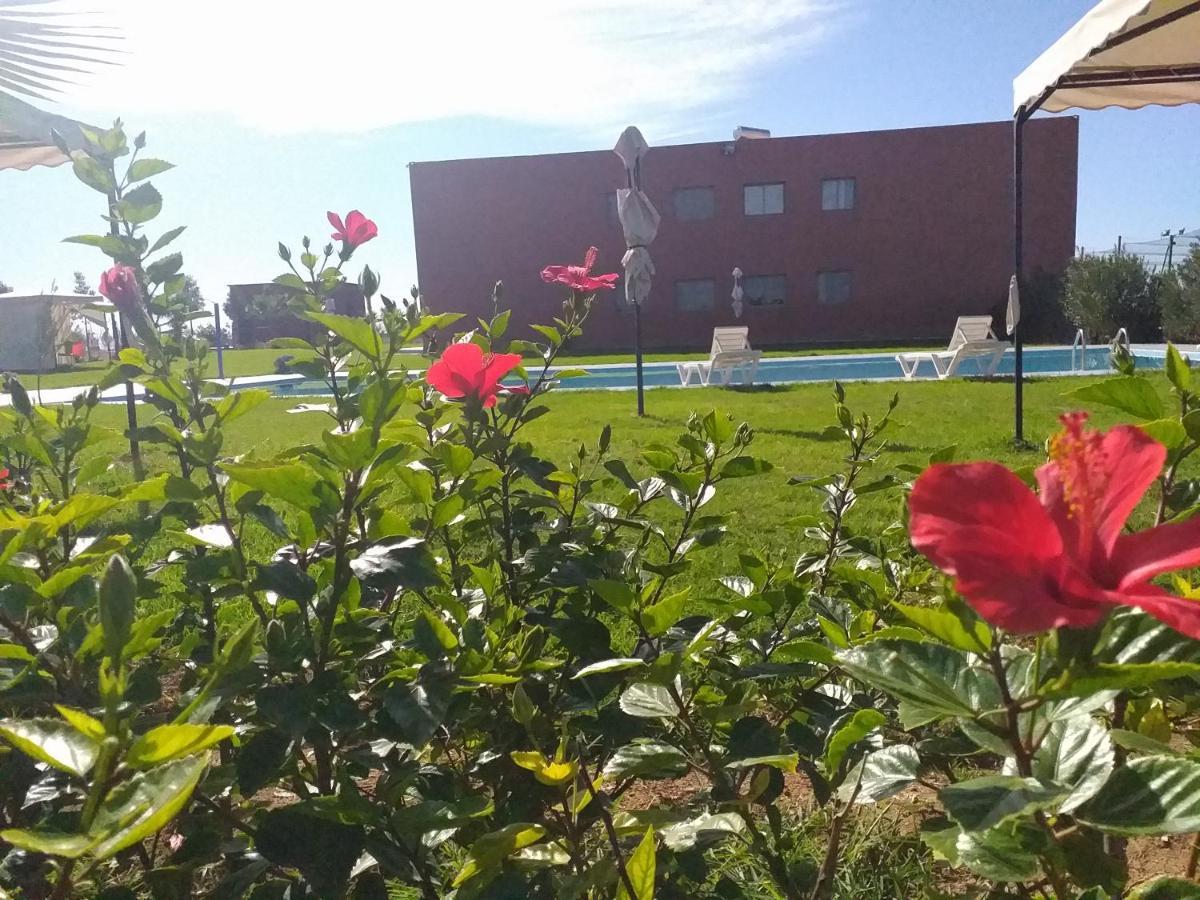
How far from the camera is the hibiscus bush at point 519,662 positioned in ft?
1.74

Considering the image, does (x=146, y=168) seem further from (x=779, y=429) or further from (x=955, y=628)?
(x=779, y=429)

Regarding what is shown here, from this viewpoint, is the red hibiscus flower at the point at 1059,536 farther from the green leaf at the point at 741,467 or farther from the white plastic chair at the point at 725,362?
the white plastic chair at the point at 725,362

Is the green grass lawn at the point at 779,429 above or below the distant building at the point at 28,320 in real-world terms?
below

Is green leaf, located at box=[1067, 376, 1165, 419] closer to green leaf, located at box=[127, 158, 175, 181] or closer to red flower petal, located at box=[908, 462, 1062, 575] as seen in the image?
red flower petal, located at box=[908, 462, 1062, 575]

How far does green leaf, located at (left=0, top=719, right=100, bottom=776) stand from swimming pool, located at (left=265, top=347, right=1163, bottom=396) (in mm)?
13439

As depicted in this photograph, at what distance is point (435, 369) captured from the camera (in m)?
1.27

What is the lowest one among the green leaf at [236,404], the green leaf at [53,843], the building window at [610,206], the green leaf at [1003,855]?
the green leaf at [1003,855]

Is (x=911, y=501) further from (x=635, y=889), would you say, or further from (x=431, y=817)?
(x=431, y=817)

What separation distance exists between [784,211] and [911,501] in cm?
2504

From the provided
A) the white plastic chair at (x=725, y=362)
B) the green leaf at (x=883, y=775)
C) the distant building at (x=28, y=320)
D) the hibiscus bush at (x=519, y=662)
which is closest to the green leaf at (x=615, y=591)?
the hibiscus bush at (x=519, y=662)

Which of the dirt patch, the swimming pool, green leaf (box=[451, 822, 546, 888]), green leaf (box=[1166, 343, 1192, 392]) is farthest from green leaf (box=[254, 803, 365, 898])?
the swimming pool

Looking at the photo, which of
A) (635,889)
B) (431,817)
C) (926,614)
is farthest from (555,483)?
(926,614)

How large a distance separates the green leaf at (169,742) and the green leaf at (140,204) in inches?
46.2

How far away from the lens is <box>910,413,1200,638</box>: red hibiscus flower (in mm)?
461
